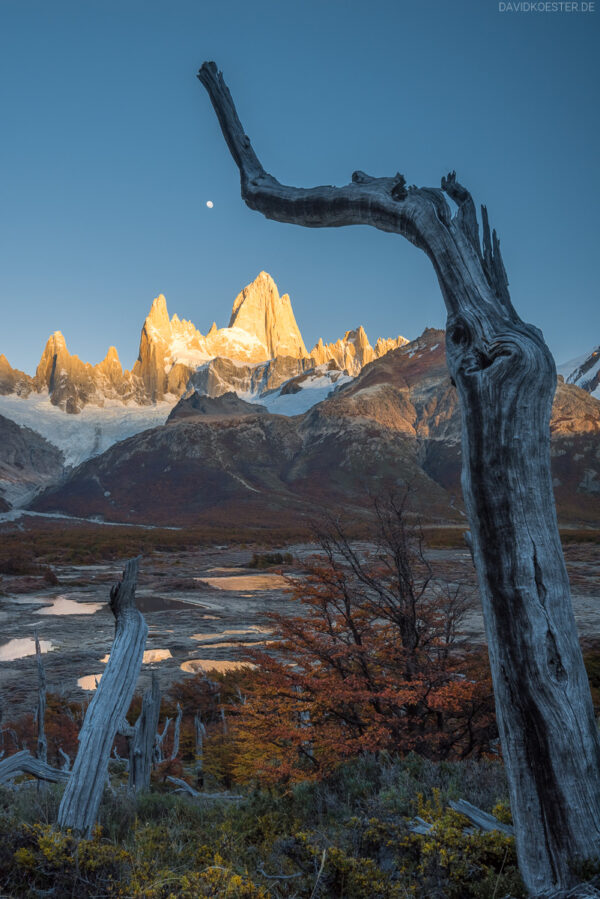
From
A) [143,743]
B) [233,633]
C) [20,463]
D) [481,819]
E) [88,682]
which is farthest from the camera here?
[20,463]

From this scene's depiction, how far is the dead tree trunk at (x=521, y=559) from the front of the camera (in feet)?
8.30

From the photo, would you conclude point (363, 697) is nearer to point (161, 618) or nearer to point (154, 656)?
point (154, 656)

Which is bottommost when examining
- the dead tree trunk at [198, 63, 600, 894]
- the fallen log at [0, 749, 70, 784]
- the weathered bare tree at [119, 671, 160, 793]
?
the weathered bare tree at [119, 671, 160, 793]

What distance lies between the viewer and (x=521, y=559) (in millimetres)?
2646

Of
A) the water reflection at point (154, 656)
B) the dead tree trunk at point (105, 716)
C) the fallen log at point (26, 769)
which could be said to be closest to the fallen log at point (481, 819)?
the dead tree trunk at point (105, 716)

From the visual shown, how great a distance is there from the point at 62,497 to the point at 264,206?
404 ft

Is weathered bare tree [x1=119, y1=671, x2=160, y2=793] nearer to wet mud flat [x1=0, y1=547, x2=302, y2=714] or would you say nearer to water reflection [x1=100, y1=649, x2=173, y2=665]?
wet mud flat [x1=0, y1=547, x2=302, y2=714]

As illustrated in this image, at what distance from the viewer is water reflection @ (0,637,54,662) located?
2073cm

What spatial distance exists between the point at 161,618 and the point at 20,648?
24.4 feet

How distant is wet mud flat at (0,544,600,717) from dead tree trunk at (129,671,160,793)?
2.72 m

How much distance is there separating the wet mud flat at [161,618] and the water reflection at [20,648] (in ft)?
0.13

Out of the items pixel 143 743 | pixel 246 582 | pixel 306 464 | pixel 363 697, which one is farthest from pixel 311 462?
pixel 143 743

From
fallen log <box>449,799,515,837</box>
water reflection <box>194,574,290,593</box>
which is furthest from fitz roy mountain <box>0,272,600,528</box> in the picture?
fallen log <box>449,799,515,837</box>

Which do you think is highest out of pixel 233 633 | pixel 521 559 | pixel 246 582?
pixel 521 559
